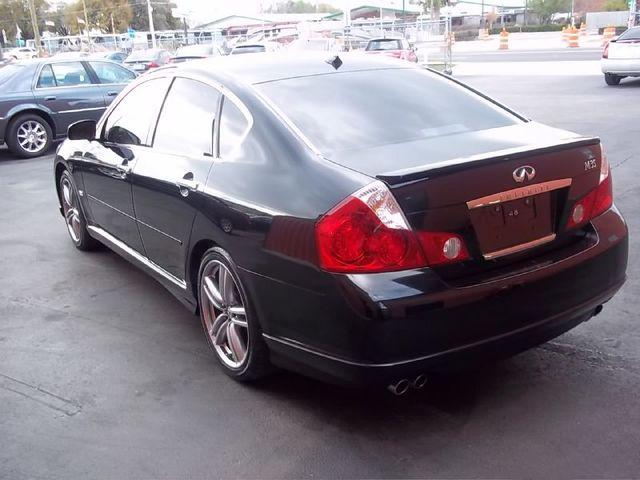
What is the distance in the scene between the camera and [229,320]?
3684 millimetres

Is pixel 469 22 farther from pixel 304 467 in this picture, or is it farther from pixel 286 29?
pixel 304 467

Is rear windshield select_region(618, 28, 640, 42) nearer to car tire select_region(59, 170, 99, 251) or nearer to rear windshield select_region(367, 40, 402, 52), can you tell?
rear windshield select_region(367, 40, 402, 52)

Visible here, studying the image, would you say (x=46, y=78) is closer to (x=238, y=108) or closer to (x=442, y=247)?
(x=238, y=108)

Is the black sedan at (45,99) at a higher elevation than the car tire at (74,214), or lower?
higher

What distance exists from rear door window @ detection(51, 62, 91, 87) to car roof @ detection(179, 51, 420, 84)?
8.52 metres

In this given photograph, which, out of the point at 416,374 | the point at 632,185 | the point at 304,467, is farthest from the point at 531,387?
the point at 632,185

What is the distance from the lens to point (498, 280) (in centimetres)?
292

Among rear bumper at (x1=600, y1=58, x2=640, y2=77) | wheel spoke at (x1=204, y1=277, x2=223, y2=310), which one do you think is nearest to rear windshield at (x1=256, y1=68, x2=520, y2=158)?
wheel spoke at (x1=204, y1=277, x2=223, y2=310)

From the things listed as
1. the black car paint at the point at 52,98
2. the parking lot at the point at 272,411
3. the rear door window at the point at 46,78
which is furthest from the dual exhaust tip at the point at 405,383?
the rear door window at the point at 46,78

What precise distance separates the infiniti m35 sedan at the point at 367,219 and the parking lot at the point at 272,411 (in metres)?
0.30

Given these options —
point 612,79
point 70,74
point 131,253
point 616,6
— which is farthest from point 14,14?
point 131,253

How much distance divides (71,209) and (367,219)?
4.13 m

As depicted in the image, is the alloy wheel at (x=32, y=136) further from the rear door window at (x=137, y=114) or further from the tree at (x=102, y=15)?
the tree at (x=102, y=15)

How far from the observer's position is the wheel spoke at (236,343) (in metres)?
3.63
